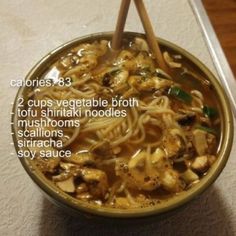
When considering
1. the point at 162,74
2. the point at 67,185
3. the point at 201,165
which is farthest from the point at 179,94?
the point at 67,185

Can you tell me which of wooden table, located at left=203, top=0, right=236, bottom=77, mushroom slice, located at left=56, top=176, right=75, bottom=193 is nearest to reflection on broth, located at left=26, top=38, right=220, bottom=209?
mushroom slice, located at left=56, top=176, right=75, bottom=193

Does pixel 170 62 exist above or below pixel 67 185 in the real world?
above

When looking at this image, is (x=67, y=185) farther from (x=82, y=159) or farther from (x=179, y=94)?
(x=179, y=94)

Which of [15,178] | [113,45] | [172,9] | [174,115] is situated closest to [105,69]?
[113,45]

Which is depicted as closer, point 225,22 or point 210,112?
point 210,112

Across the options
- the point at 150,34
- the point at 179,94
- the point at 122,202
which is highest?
the point at 150,34

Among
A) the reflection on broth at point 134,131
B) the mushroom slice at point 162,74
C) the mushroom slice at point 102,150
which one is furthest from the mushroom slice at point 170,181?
the mushroom slice at point 162,74

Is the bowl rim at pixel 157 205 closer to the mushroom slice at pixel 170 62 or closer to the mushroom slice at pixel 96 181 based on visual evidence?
the mushroom slice at pixel 96 181
